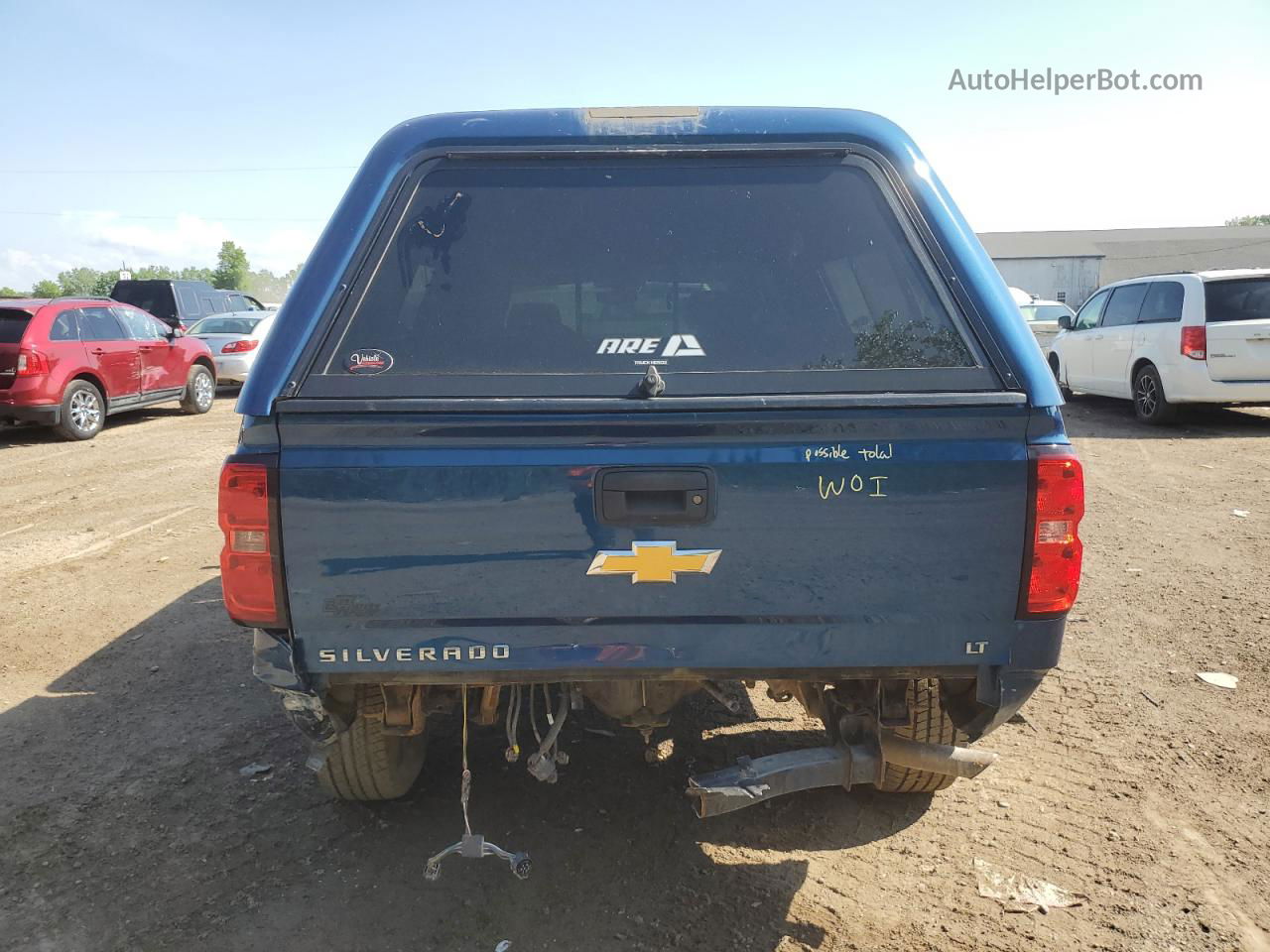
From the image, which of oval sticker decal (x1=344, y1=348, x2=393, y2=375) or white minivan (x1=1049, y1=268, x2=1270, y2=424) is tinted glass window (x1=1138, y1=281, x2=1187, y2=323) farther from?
oval sticker decal (x1=344, y1=348, x2=393, y2=375)

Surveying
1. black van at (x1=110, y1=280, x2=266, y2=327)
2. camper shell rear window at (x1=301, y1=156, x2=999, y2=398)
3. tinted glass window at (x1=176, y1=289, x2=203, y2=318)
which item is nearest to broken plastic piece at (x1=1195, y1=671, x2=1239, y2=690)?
camper shell rear window at (x1=301, y1=156, x2=999, y2=398)

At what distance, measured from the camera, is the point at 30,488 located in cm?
877

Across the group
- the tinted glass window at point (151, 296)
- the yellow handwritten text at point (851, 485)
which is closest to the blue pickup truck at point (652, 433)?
the yellow handwritten text at point (851, 485)

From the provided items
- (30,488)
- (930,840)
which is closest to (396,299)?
(930,840)

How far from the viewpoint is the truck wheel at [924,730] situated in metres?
2.69

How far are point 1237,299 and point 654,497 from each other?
10.7m

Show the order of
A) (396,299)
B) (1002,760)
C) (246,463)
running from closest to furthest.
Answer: (246,463) < (396,299) < (1002,760)

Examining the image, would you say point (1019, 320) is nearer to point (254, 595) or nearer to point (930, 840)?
point (930, 840)

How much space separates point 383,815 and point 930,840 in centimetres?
195

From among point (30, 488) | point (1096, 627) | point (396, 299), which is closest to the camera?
point (396, 299)

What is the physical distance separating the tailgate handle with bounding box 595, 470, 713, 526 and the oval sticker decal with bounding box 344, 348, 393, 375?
65 centimetres

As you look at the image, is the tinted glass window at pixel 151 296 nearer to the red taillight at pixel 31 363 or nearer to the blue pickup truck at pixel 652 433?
the red taillight at pixel 31 363

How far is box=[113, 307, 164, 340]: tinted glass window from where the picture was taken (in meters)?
12.4

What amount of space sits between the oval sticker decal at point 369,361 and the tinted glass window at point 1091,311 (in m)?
12.5
